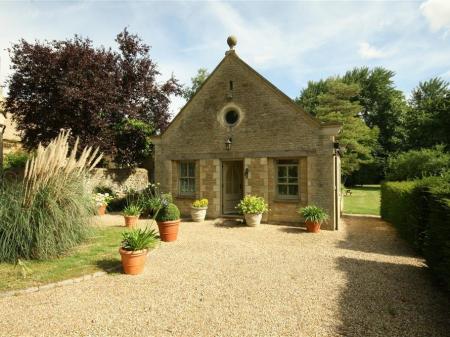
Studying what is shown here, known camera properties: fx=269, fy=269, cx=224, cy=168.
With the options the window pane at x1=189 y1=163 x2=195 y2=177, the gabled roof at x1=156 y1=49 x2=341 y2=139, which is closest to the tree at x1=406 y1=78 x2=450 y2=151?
the gabled roof at x1=156 y1=49 x2=341 y2=139

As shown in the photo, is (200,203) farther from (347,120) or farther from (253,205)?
(347,120)

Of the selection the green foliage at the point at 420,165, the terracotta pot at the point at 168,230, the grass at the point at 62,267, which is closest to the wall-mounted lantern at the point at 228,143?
the terracotta pot at the point at 168,230

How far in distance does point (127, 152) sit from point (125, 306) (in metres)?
12.6

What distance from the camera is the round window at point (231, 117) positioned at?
11641mm

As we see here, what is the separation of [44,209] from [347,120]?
87.7ft

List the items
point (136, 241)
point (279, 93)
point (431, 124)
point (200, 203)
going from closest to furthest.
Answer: point (136, 241), point (279, 93), point (200, 203), point (431, 124)

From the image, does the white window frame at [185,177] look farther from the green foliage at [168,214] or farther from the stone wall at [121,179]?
the green foliage at [168,214]

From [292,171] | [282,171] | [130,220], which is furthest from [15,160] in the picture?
[292,171]

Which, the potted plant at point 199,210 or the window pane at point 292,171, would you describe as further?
the potted plant at point 199,210

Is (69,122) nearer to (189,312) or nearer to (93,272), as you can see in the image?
(93,272)

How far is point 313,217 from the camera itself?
9.42 meters

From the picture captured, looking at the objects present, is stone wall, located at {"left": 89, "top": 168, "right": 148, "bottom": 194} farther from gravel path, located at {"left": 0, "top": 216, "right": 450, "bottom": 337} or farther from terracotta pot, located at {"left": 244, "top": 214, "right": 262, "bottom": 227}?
gravel path, located at {"left": 0, "top": 216, "right": 450, "bottom": 337}

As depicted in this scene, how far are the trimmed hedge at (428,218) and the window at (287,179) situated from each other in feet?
11.3

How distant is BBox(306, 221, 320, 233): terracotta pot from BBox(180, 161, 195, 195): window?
5.51 meters
